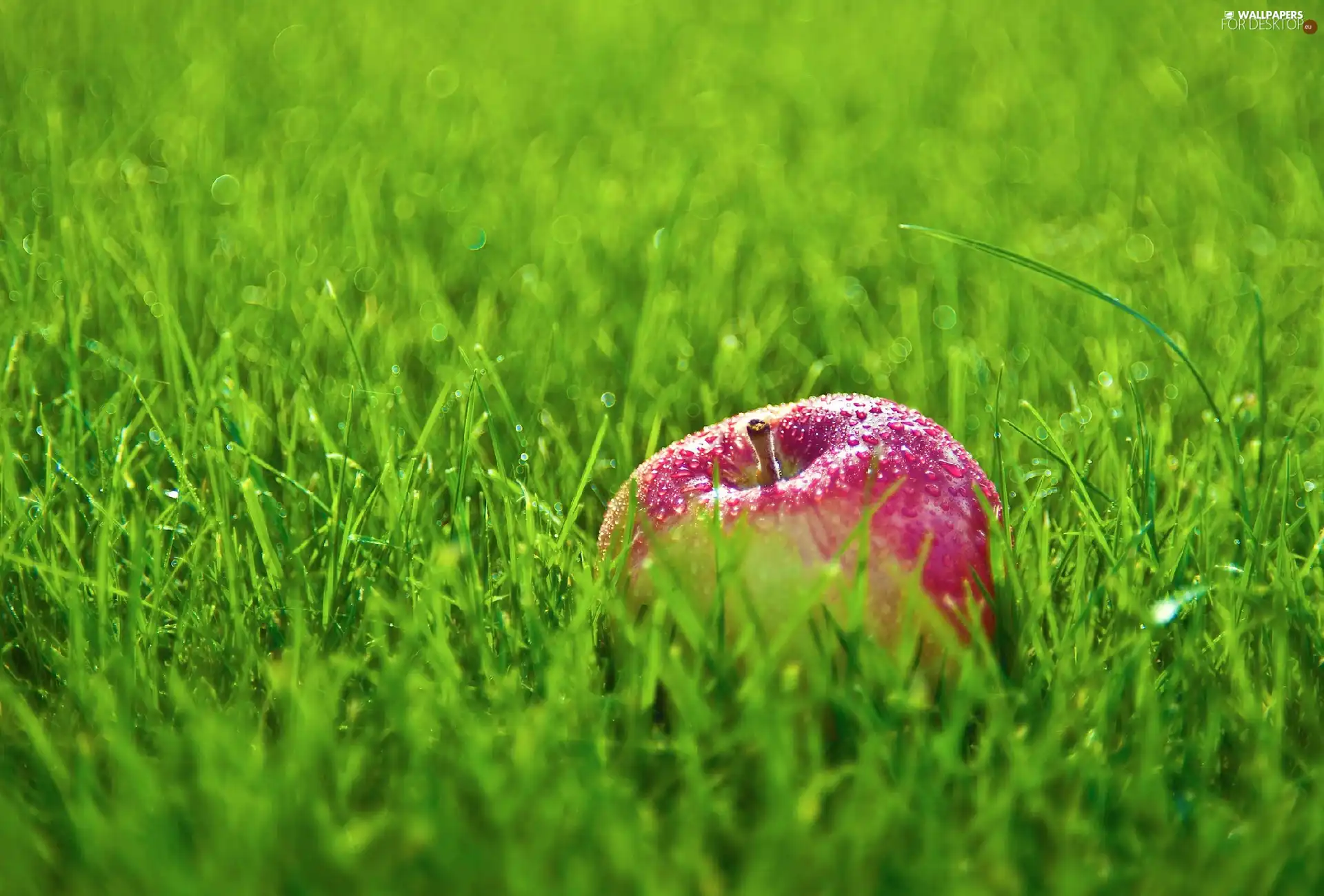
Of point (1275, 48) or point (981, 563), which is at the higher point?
point (1275, 48)

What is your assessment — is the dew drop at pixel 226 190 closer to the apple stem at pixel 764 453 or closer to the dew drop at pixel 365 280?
the dew drop at pixel 365 280

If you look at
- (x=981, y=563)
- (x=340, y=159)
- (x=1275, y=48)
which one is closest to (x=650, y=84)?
(x=340, y=159)

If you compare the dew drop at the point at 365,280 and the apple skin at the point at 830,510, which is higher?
the apple skin at the point at 830,510

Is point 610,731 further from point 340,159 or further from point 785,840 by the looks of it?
point 340,159

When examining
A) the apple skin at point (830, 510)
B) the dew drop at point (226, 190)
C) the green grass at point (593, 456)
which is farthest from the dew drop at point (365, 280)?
the apple skin at point (830, 510)

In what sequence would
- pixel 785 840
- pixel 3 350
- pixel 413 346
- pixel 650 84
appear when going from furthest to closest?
1. pixel 650 84
2. pixel 413 346
3. pixel 3 350
4. pixel 785 840

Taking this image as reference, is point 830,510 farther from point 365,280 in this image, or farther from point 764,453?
point 365,280

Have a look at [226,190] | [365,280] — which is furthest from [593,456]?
[226,190]
